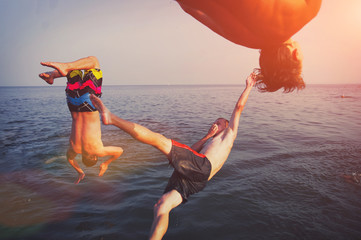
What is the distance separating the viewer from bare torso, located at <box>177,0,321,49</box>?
7.42ft

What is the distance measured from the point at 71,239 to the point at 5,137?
10.7 metres

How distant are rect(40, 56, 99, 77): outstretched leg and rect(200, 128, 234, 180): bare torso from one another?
2672 mm

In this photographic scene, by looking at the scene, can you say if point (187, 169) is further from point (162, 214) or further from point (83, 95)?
point (83, 95)

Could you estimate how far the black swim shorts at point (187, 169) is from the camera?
3.62 meters

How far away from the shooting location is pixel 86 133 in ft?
14.7

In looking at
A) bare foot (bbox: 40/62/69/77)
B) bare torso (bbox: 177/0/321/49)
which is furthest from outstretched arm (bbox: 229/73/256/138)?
bare foot (bbox: 40/62/69/77)

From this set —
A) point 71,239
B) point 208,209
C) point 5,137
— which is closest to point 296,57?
point 208,209

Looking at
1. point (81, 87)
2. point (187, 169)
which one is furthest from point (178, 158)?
point (81, 87)

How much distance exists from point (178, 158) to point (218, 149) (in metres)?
0.98

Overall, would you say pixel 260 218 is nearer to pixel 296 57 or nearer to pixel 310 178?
pixel 310 178

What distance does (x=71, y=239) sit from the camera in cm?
430

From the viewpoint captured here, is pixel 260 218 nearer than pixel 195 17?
No

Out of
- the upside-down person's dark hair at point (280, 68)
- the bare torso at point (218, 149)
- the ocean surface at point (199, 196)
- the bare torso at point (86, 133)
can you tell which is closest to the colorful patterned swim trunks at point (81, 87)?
the bare torso at point (86, 133)

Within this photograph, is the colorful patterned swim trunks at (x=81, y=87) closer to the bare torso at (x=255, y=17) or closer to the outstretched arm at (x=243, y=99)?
the bare torso at (x=255, y=17)
